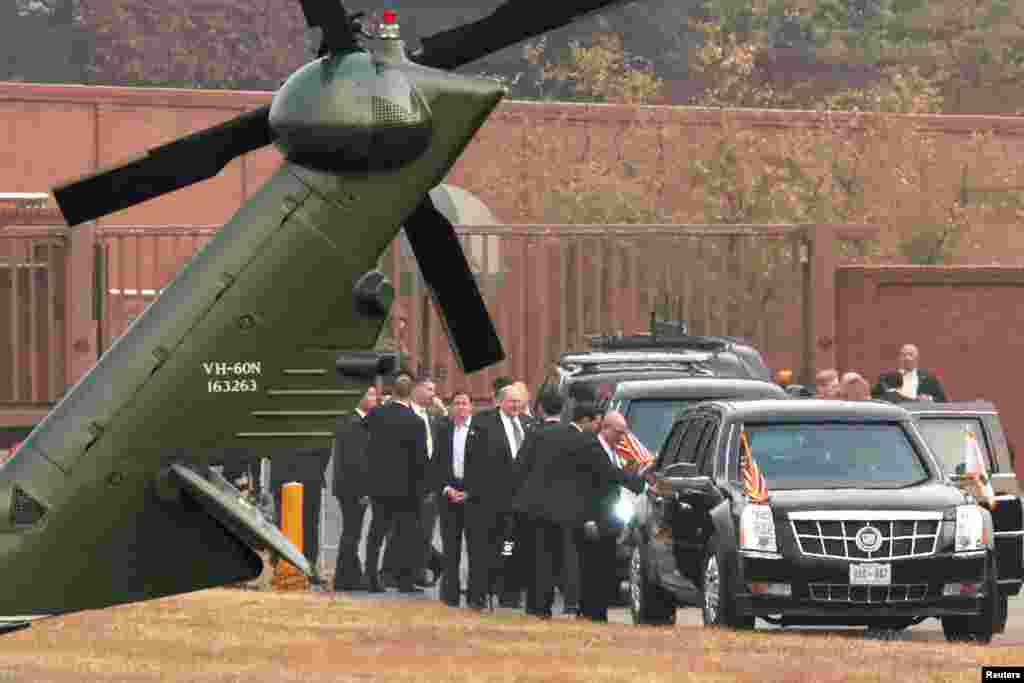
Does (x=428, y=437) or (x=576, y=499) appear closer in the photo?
(x=576, y=499)

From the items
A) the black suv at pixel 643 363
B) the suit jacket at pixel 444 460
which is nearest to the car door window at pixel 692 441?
the black suv at pixel 643 363

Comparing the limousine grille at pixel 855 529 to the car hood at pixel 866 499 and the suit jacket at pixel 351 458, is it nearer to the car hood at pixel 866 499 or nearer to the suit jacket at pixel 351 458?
the car hood at pixel 866 499

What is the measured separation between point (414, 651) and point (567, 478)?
6486mm

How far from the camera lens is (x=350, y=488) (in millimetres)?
25938

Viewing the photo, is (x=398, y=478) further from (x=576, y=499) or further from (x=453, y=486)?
(x=576, y=499)

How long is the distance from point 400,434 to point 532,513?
3439mm

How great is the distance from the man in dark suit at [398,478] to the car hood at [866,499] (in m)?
5.57

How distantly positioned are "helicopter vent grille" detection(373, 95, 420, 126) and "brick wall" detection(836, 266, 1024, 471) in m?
31.3

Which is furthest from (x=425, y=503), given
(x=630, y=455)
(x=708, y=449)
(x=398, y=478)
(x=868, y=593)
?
(x=868, y=593)

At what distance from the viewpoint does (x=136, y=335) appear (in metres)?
12.5

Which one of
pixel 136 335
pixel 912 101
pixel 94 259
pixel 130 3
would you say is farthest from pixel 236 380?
pixel 130 3

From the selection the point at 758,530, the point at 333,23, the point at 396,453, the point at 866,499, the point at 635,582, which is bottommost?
the point at 635,582

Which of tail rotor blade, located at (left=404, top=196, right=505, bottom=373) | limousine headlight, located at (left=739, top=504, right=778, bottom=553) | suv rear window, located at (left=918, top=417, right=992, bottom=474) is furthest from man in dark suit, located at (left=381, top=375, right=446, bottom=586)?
tail rotor blade, located at (left=404, top=196, right=505, bottom=373)

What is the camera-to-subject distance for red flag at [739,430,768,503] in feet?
67.2
